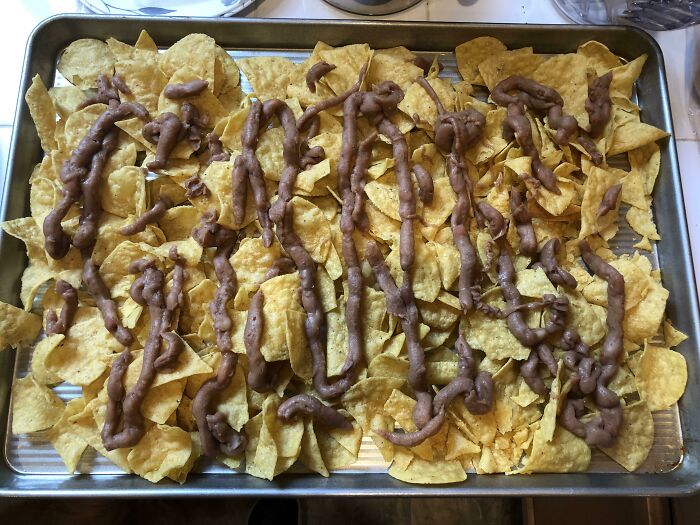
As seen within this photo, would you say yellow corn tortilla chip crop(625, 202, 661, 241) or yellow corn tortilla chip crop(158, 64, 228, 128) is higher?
yellow corn tortilla chip crop(158, 64, 228, 128)

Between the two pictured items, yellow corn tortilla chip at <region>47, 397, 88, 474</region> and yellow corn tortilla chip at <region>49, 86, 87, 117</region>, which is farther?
yellow corn tortilla chip at <region>49, 86, 87, 117</region>

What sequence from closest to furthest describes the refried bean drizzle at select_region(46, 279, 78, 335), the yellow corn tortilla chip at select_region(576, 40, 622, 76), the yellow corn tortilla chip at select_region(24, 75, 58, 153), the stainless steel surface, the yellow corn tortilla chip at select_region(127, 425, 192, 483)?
the yellow corn tortilla chip at select_region(127, 425, 192, 483), the refried bean drizzle at select_region(46, 279, 78, 335), the yellow corn tortilla chip at select_region(24, 75, 58, 153), the yellow corn tortilla chip at select_region(576, 40, 622, 76), the stainless steel surface

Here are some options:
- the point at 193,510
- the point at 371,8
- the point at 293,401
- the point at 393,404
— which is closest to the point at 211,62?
the point at 371,8

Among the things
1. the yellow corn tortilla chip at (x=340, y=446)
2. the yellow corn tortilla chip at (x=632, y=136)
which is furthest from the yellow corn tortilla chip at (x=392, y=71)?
the yellow corn tortilla chip at (x=340, y=446)

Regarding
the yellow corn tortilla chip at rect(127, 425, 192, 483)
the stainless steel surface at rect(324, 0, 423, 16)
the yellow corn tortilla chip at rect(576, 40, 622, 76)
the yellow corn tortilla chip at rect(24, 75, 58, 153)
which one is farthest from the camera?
the stainless steel surface at rect(324, 0, 423, 16)

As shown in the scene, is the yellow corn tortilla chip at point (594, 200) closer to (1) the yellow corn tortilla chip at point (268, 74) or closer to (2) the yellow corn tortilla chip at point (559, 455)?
(2) the yellow corn tortilla chip at point (559, 455)

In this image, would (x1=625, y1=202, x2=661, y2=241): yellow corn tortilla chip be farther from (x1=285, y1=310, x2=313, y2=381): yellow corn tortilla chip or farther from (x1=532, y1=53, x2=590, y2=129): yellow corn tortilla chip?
(x1=285, y1=310, x2=313, y2=381): yellow corn tortilla chip

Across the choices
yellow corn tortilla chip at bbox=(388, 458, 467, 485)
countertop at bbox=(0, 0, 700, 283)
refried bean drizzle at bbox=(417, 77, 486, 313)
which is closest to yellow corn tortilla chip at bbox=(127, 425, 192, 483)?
yellow corn tortilla chip at bbox=(388, 458, 467, 485)

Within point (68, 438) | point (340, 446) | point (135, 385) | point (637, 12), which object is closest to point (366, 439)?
point (340, 446)
